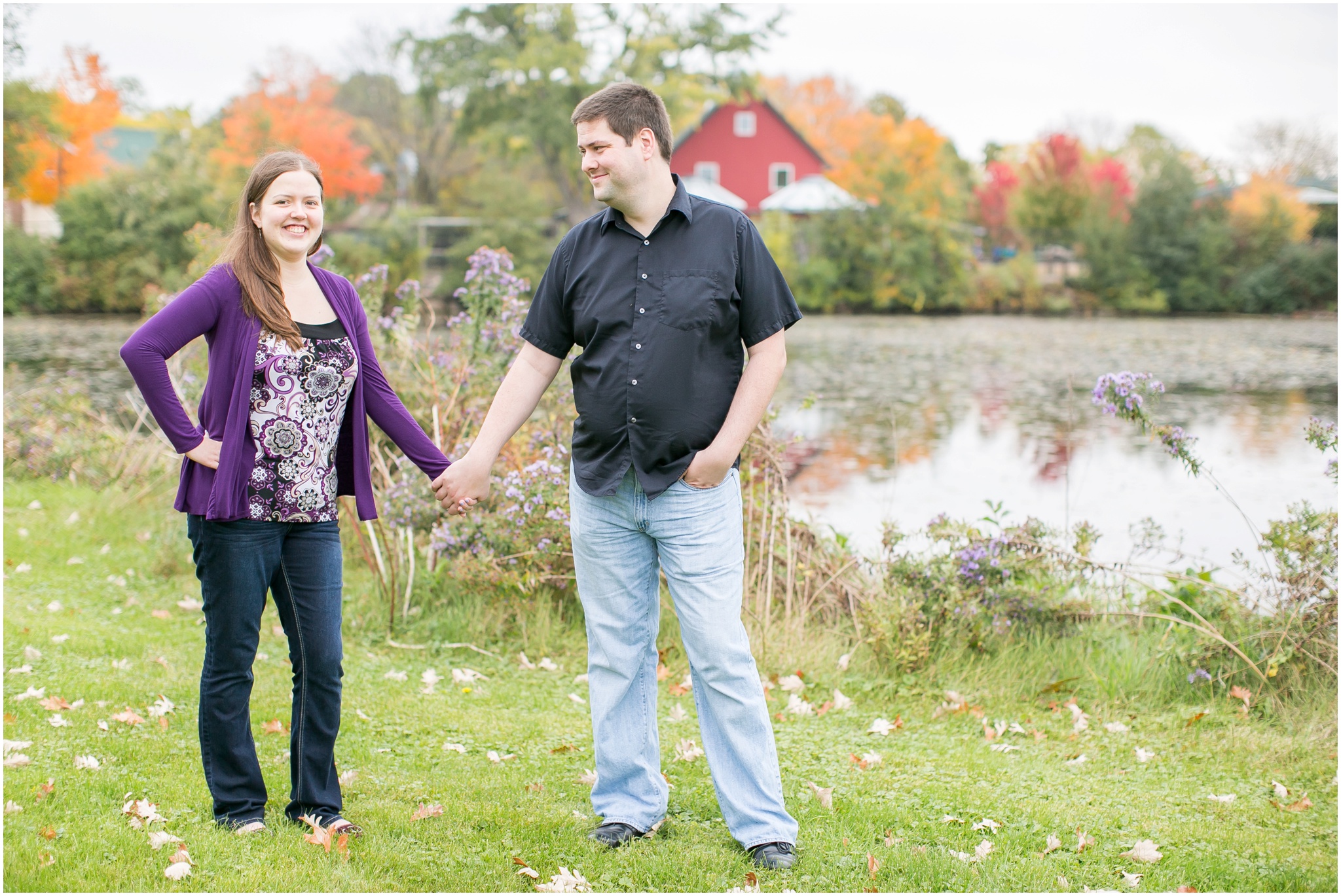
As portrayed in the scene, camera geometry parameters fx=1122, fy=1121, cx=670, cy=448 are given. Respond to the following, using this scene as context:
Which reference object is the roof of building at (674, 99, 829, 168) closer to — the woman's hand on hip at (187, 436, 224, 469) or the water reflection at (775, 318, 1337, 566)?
the water reflection at (775, 318, 1337, 566)

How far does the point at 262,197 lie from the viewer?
2.93 m

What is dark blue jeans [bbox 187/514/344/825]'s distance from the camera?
2904 mm

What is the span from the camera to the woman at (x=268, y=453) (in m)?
2.86

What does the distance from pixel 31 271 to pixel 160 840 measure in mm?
30283

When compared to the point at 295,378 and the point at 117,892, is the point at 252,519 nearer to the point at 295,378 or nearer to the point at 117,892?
the point at 295,378

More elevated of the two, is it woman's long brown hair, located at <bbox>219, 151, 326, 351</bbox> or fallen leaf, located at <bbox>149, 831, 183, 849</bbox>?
woman's long brown hair, located at <bbox>219, 151, 326, 351</bbox>

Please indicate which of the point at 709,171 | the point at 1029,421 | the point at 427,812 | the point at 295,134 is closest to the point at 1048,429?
the point at 1029,421

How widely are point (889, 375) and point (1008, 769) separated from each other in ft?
50.9

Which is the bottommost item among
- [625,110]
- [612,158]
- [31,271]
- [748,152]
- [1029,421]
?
[1029,421]

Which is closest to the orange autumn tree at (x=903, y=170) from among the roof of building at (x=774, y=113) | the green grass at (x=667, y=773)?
the roof of building at (x=774, y=113)

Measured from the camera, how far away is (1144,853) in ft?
10.4

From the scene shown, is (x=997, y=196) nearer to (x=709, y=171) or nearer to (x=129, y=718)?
(x=709, y=171)

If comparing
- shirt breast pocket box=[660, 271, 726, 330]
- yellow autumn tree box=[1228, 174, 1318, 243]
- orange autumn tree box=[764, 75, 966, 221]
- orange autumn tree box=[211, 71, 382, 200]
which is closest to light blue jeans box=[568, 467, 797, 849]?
shirt breast pocket box=[660, 271, 726, 330]

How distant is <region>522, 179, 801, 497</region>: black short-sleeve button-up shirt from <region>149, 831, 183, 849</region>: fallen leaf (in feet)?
4.73
